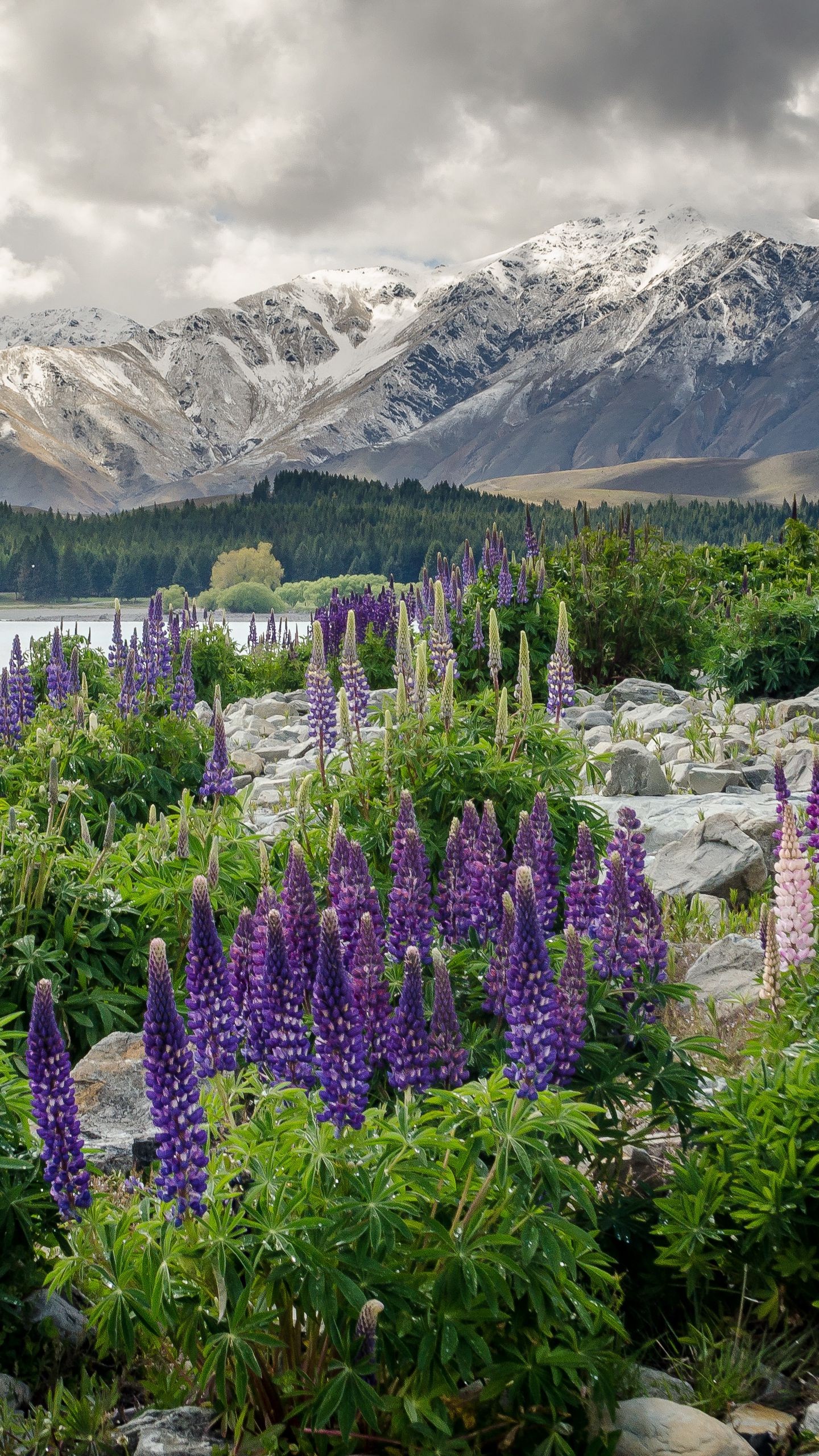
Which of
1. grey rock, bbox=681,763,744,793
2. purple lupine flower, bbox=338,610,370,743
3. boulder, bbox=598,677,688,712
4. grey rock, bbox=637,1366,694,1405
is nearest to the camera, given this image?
grey rock, bbox=637,1366,694,1405

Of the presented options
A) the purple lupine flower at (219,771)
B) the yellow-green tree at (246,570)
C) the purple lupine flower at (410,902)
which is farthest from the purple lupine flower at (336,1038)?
the yellow-green tree at (246,570)

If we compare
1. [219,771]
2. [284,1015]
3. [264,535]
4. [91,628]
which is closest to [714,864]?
[219,771]

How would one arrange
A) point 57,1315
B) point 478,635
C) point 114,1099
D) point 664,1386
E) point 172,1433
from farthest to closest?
point 478,635, point 114,1099, point 57,1315, point 664,1386, point 172,1433

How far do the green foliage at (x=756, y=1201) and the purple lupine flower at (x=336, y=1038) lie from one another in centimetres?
146

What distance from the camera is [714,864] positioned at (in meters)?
9.28

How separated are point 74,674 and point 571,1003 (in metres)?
11.1

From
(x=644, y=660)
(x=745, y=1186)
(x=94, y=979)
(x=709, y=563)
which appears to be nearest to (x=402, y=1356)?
(x=745, y=1186)

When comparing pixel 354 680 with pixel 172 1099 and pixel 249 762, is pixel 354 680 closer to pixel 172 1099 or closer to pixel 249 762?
pixel 172 1099

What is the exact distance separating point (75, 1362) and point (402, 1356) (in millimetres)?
1604

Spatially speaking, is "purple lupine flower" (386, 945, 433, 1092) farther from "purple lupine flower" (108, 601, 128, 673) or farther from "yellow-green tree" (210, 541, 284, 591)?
"yellow-green tree" (210, 541, 284, 591)

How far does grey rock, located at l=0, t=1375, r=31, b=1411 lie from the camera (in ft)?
11.9

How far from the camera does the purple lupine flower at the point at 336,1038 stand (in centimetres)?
341

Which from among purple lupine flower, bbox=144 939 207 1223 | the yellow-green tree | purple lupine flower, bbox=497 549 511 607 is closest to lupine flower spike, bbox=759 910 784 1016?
purple lupine flower, bbox=144 939 207 1223

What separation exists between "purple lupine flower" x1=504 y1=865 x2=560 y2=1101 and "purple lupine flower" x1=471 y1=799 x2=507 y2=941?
1288 mm
